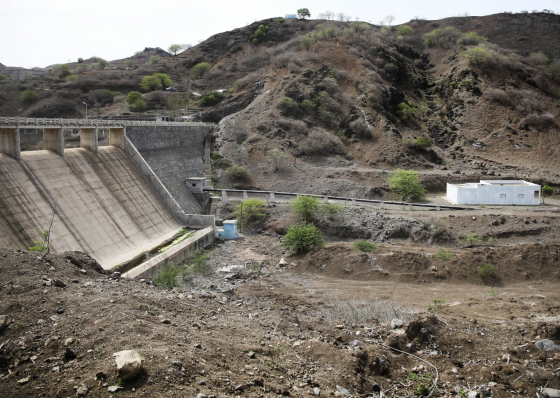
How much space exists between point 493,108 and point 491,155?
8.64 meters

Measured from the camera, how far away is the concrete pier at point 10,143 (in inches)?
974

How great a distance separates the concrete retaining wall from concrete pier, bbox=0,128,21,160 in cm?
951

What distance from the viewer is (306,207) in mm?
33094

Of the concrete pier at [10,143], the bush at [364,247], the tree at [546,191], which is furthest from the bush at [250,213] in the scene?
the tree at [546,191]

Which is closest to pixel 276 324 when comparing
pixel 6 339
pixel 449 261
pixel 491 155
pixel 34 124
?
pixel 6 339

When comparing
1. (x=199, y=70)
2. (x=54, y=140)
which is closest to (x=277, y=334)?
(x=54, y=140)

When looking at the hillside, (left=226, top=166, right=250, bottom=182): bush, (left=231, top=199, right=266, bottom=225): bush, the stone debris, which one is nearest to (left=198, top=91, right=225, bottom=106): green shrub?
the hillside

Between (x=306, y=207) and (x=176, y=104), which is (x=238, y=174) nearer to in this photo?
(x=306, y=207)

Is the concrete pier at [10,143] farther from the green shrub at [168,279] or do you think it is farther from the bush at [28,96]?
the bush at [28,96]

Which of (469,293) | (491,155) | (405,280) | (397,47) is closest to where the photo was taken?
(469,293)

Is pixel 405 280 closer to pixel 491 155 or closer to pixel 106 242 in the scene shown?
pixel 106 242

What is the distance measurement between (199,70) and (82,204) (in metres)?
63.6

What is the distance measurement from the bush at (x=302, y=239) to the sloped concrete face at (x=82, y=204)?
8.83m

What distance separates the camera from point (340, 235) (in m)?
32.6
